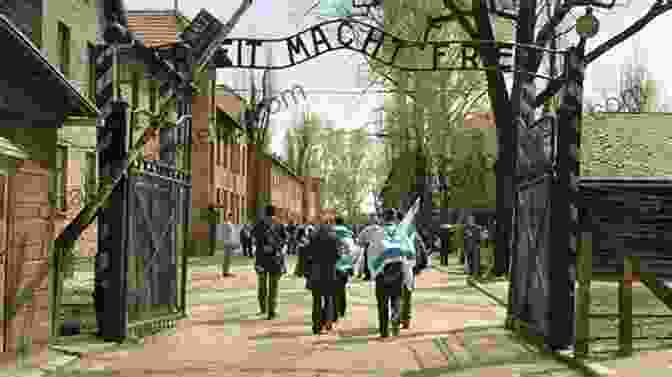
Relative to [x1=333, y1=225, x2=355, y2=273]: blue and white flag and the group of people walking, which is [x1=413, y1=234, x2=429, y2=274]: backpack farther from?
[x1=333, y1=225, x2=355, y2=273]: blue and white flag

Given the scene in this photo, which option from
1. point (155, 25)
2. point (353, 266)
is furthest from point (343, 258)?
point (155, 25)

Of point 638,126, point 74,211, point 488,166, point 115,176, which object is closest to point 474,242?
point 638,126

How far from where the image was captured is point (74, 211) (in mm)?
30578

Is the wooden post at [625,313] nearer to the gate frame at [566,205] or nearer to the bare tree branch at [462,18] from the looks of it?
the gate frame at [566,205]

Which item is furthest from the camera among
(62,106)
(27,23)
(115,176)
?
(27,23)

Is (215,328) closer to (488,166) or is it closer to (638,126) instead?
(638,126)

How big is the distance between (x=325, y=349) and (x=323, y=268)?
2318 millimetres

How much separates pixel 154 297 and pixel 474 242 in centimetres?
1505

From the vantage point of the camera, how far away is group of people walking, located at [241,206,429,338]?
13500 mm

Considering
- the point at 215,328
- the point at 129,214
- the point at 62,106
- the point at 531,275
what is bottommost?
the point at 215,328

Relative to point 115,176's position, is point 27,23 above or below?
above

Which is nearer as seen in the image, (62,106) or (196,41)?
(62,106)

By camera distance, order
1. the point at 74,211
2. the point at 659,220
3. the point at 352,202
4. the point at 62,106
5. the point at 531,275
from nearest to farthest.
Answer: the point at 62,106
the point at 531,275
the point at 659,220
the point at 74,211
the point at 352,202

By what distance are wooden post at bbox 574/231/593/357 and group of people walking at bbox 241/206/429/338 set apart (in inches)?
117
